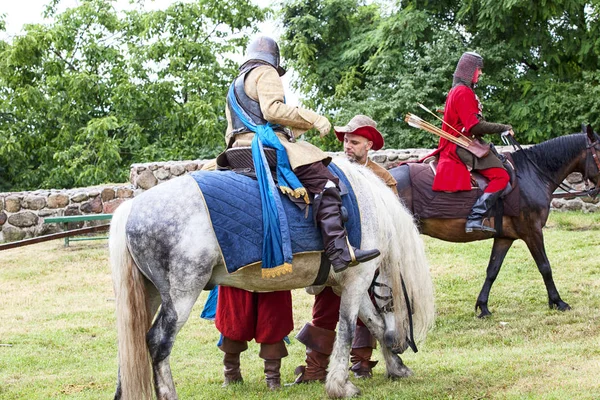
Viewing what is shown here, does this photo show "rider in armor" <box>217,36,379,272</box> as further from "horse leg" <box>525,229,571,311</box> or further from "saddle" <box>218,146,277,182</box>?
"horse leg" <box>525,229,571,311</box>

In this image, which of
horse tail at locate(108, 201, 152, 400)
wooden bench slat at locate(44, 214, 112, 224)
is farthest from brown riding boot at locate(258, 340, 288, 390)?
wooden bench slat at locate(44, 214, 112, 224)

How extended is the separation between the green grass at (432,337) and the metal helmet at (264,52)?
2120 mm

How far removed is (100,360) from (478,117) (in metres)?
4.03

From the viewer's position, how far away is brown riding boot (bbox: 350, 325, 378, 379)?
586 cm

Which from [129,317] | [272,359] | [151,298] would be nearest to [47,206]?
[272,359]

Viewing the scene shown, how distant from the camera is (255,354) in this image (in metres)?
7.18

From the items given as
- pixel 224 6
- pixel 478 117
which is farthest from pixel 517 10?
pixel 478 117

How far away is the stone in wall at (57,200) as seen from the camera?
13523 mm

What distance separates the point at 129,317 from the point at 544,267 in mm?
Result: 4756

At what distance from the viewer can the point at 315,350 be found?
5.75m

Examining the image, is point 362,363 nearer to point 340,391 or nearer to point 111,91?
point 340,391

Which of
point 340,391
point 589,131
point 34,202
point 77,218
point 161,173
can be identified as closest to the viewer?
point 340,391

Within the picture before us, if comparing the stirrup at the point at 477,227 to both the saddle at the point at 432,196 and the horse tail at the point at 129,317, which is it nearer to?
the saddle at the point at 432,196

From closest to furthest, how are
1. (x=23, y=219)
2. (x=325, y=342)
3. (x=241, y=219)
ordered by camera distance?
(x=241, y=219)
(x=325, y=342)
(x=23, y=219)
